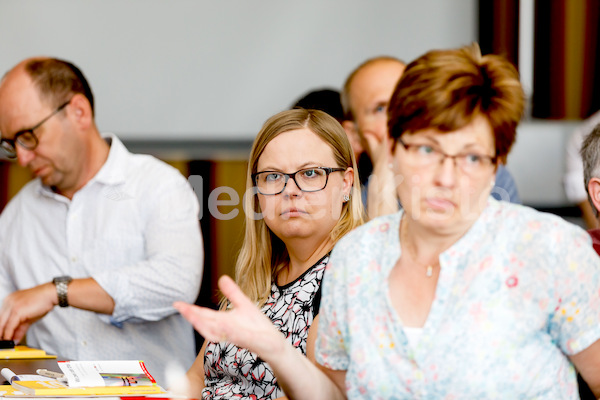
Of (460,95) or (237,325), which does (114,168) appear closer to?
(237,325)

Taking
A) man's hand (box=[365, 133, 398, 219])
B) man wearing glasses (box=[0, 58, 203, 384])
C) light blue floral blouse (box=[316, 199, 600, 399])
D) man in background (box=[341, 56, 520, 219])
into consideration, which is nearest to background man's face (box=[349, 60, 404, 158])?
man in background (box=[341, 56, 520, 219])

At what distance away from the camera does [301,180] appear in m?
1.97

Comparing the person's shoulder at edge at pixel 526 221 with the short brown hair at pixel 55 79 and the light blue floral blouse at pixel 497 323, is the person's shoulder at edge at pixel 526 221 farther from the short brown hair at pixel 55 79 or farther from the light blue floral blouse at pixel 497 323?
the short brown hair at pixel 55 79

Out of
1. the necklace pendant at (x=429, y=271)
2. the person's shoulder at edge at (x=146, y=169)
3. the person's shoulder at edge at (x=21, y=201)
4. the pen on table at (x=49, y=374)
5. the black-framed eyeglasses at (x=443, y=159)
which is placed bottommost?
the pen on table at (x=49, y=374)

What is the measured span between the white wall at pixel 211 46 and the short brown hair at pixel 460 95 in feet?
7.78

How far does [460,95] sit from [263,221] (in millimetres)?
Result: 898

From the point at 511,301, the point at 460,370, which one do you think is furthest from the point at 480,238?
the point at 460,370

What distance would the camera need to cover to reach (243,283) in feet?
6.83

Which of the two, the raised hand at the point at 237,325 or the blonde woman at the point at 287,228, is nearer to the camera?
the raised hand at the point at 237,325

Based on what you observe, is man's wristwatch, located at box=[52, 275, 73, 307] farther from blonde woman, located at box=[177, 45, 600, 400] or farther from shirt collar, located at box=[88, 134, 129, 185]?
blonde woman, located at box=[177, 45, 600, 400]

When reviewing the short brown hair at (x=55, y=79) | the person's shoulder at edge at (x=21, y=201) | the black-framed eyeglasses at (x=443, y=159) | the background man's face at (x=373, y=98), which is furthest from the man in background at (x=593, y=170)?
the person's shoulder at edge at (x=21, y=201)

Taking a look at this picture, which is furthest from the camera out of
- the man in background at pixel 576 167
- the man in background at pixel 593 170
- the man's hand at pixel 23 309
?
the man in background at pixel 576 167

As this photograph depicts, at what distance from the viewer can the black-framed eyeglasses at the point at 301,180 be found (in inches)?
77.6

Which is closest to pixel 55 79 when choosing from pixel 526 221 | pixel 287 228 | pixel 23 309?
pixel 23 309
